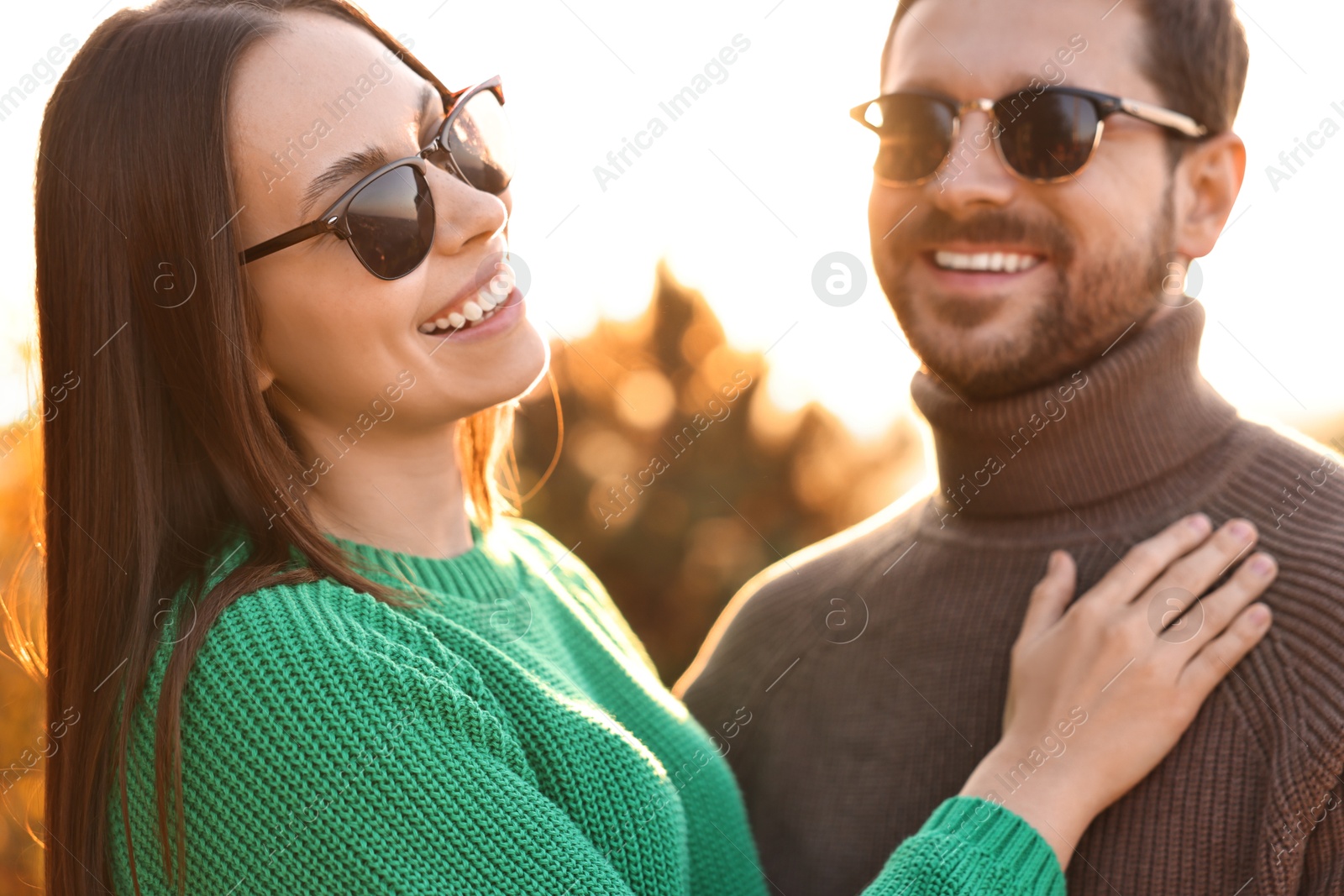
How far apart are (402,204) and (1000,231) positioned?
1.04 meters

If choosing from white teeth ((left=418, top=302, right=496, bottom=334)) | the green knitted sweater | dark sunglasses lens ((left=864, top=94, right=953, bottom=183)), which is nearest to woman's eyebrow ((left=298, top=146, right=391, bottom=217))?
white teeth ((left=418, top=302, right=496, bottom=334))

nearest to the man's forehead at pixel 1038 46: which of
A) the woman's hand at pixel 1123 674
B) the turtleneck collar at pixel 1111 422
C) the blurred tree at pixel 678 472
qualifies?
the turtleneck collar at pixel 1111 422

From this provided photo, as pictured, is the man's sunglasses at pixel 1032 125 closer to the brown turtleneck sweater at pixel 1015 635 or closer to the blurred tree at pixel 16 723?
the brown turtleneck sweater at pixel 1015 635

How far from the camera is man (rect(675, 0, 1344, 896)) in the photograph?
1.63 m

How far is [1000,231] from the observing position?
184 cm

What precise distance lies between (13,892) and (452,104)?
5.19 metres

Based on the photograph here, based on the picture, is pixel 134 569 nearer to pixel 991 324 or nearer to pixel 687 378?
pixel 991 324

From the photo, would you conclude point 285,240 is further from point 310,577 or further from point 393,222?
point 310,577

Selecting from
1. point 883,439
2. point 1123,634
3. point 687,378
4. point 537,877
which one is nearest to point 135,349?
point 537,877

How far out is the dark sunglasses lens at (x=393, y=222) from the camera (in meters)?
1.77

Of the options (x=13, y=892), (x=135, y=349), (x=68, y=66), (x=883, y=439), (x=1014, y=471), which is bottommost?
(x=883, y=439)

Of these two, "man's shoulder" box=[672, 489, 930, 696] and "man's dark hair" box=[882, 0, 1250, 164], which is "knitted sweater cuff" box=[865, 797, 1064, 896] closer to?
"man's shoulder" box=[672, 489, 930, 696]

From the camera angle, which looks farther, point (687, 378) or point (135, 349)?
point (687, 378)

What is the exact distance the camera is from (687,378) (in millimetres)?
9430
